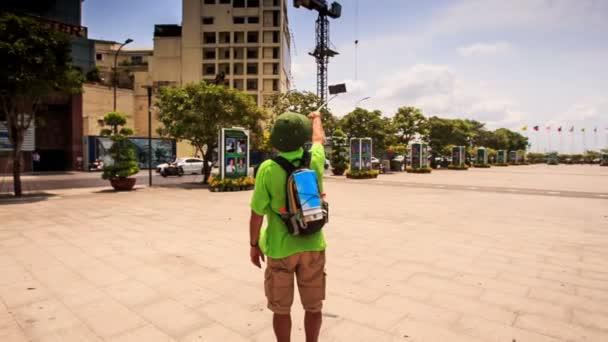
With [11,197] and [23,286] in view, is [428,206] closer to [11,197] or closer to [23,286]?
[23,286]

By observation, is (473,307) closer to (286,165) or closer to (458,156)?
(286,165)

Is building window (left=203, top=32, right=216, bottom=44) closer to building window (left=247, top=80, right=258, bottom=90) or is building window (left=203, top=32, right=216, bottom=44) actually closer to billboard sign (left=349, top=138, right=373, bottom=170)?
building window (left=247, top=80, right=258, bottom=90)

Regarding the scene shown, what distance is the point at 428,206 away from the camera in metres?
11.5

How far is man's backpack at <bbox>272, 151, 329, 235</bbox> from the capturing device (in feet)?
8.02

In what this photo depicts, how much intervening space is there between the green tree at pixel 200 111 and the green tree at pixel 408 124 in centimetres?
2749

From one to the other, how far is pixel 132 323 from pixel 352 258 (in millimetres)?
3295

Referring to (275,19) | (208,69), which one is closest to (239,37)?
(275,19)

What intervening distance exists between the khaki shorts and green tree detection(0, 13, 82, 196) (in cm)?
1431

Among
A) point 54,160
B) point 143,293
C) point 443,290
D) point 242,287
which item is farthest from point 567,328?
point 54,160

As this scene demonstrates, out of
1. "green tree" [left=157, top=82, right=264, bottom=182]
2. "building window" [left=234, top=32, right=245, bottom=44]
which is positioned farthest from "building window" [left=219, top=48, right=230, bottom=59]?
"green tree" [left=157, top=82, right=264, bottom=182]

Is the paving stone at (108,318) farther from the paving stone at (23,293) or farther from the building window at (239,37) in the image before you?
the building window at (239,37)

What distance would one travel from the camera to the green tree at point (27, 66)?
12372mm

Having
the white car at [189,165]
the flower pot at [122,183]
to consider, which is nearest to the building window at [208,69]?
the white car at [189,165]

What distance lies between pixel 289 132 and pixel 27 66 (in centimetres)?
1446
